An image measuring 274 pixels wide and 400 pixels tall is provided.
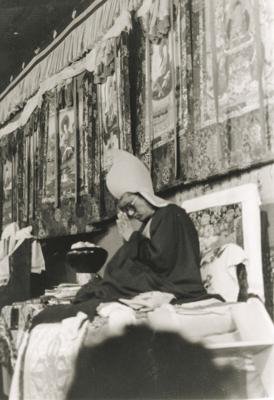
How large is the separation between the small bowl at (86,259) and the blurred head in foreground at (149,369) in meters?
1.25

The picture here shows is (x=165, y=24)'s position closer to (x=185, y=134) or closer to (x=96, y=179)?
(x=185, y=134)

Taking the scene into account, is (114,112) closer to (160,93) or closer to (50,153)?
(160,93)

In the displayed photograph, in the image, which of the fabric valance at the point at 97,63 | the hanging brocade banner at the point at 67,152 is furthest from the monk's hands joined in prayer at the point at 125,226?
the hanging brocade banner at the point at 67,152

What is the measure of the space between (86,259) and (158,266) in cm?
100

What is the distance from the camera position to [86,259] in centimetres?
304

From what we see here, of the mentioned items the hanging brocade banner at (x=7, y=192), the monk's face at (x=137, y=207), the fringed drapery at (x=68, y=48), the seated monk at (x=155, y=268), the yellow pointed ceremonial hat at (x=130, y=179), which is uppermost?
the fringed drapery at (x=68, y=48)

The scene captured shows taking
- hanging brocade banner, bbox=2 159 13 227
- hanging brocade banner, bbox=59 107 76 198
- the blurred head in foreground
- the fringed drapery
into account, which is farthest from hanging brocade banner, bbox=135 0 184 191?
hanging brocade banner, bbox=2 159 13 227

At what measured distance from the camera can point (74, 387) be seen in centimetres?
174

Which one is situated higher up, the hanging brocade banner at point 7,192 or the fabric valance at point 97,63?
the fabric valance at point 97,63

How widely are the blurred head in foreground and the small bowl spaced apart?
125 centimetres

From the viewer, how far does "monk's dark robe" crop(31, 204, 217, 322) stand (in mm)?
2059

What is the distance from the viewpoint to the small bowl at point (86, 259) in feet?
9.86

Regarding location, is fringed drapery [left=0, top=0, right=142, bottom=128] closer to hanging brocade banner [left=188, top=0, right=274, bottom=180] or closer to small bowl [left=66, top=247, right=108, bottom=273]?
hanging brocade banner [left=188, top=0, right=274, bottom=180]

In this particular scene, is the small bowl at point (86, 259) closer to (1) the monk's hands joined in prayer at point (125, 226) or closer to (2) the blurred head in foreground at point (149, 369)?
(1) the monk's hands joined in prayer at point (125, 226)
